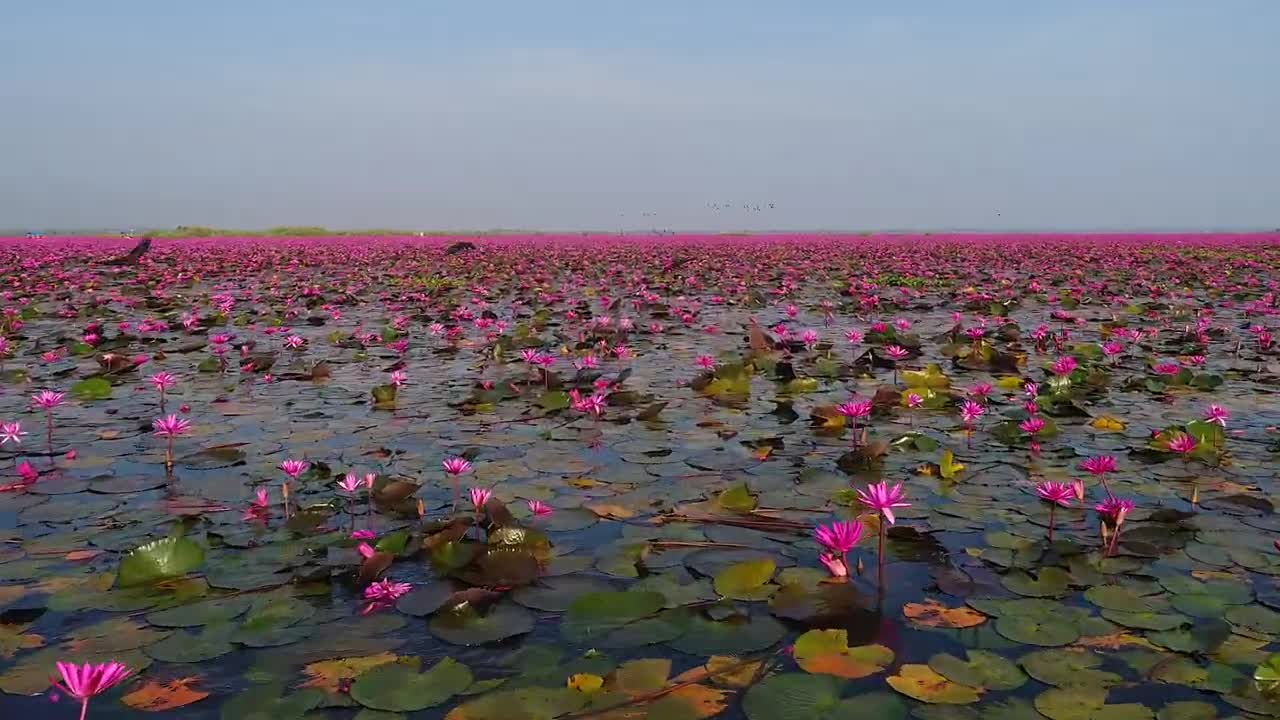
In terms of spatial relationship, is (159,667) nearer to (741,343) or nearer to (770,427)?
(770,427)

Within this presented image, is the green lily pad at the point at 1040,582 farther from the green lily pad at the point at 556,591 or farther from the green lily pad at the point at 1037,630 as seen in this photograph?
the green lily pad at the point at 556,591

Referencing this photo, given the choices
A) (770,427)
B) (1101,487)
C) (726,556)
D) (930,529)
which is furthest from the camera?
(770,427)

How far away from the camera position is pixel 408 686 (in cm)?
192

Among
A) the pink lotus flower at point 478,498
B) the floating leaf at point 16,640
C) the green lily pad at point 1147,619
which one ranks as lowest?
the floating leaf at point 16,640

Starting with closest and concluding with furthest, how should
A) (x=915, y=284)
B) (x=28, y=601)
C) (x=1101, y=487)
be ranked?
(x=28, y=601) → (x=1101, y=487) → (x=915, y=284)

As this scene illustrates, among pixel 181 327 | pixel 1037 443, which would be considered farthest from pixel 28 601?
pixel 181 327

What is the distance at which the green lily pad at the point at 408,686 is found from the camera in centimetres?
185

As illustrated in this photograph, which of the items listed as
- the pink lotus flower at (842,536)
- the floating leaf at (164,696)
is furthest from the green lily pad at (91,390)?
the pink lotus flower at (842,536)

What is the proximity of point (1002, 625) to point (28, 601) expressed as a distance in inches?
116

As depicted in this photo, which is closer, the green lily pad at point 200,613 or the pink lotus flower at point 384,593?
the green lily pad at point 200,613

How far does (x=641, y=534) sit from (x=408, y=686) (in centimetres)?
123

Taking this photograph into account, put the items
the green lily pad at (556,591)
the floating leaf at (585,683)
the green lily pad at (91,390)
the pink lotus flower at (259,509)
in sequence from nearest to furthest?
the floating leaf at (585,683) → the green lily pad at (556,591) → the pink lotus flower at (259,509) → the green lily pad at (91,390)

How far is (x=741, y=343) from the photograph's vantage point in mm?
7828

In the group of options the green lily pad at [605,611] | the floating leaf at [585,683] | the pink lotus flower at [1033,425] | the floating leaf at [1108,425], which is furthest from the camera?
the floating leaf at [1108,425]
